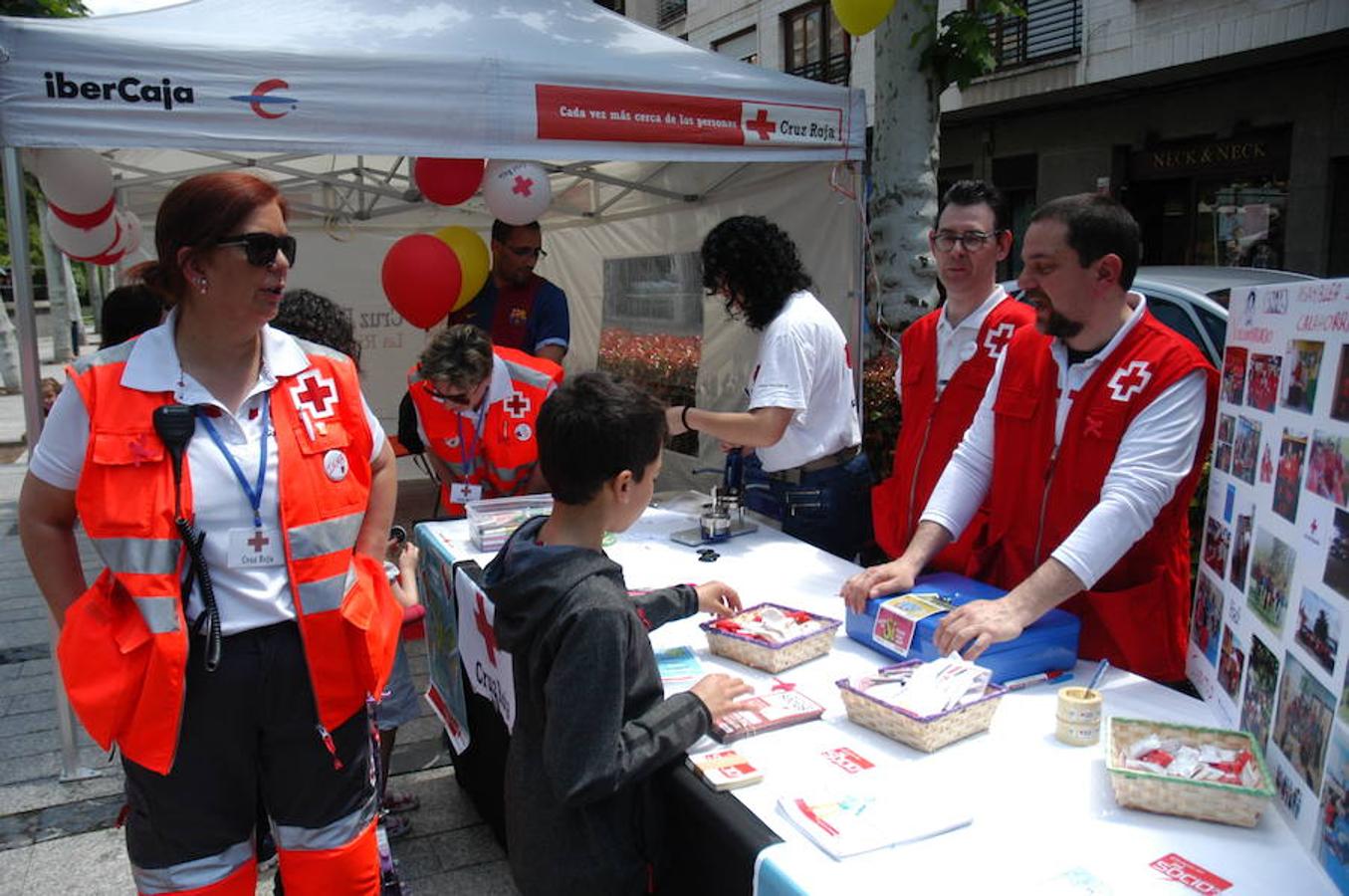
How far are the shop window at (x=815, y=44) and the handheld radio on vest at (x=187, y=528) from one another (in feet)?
48.3

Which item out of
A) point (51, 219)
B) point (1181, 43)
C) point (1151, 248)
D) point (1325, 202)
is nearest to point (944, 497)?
point (51, 219)

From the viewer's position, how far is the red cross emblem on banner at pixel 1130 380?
1830 mm

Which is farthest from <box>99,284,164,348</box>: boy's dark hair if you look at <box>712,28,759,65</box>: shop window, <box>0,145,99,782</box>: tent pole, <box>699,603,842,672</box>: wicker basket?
<box>712,28,759,65</box>: shop window

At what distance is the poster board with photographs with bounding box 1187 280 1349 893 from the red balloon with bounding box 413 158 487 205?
366 cm

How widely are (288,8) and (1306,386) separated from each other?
145 inches

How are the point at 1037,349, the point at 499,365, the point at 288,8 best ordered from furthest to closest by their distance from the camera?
the point at 288,8
the point at 499,365
the point at 1037,349

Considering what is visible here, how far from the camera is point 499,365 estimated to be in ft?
10.4

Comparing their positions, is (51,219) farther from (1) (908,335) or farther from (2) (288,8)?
(1) (908,335)

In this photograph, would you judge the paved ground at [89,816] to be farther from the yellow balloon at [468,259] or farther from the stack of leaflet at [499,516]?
the yellow balloon at [468,259]

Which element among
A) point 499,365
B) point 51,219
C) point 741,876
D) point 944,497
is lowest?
point 741,876

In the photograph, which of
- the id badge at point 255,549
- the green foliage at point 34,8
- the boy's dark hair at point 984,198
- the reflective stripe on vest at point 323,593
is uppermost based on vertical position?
the green foliage at point 34,8

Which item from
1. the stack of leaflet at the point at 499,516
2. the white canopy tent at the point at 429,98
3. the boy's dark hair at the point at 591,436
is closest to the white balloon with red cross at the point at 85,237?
the white canopy tent at the point at 429,98

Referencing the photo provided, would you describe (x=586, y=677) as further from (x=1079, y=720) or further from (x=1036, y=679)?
(x=1036, y=679)

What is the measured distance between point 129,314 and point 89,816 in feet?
5.10
